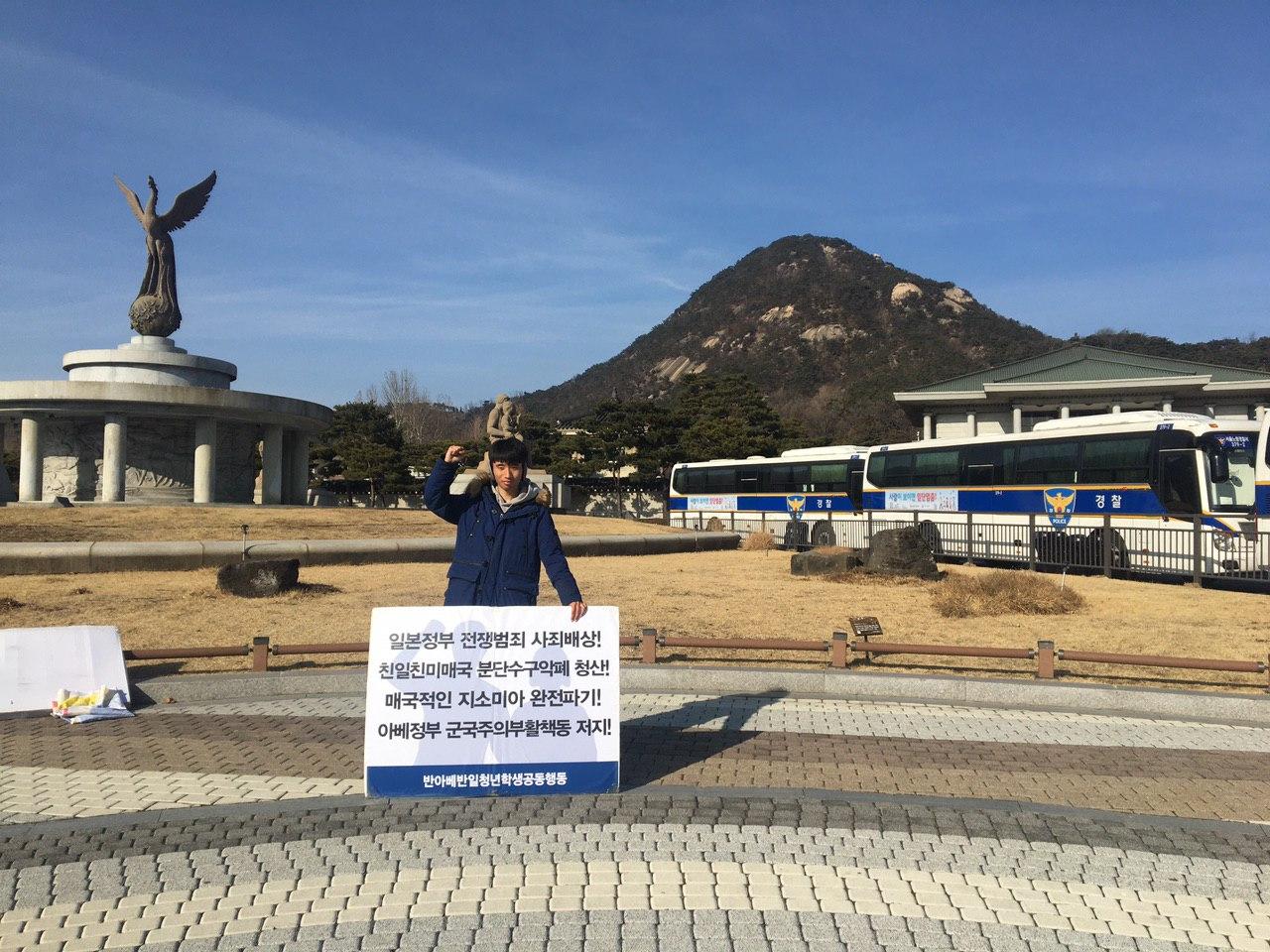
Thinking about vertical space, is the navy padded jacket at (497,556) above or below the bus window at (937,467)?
below

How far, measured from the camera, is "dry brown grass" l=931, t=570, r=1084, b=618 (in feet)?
42.5

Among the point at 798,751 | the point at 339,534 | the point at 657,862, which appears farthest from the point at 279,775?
the point at 339,534

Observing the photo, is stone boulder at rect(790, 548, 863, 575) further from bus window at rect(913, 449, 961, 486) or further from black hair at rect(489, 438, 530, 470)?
black hair at rect(489, 438, 530, 470)

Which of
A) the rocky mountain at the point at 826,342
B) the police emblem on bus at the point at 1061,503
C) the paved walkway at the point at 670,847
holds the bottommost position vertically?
the paved walkway at the point at 670,847

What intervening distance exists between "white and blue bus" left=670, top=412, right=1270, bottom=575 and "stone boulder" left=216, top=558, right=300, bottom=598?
42.7 ft

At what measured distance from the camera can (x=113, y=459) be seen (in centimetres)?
2828

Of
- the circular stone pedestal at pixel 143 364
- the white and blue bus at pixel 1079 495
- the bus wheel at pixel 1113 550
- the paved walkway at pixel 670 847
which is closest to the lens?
the paved walkway at pixel 670 847

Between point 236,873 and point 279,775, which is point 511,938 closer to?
point 236,873

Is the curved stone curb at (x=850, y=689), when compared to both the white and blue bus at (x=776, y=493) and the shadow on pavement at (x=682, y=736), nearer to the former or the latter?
the shadow on pavement at (x=682, y=736)

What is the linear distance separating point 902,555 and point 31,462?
2656 cm

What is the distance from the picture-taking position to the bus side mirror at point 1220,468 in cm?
1778

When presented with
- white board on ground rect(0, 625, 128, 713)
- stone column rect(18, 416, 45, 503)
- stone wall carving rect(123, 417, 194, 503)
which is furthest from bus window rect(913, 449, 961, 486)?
stone column rect(18, 416, 45, 503)

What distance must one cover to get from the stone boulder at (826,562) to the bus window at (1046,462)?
636cm

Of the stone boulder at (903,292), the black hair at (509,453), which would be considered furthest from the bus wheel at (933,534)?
the stone boulder at (903,292)
